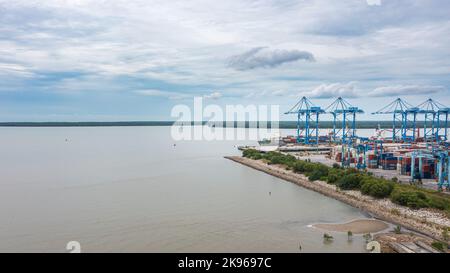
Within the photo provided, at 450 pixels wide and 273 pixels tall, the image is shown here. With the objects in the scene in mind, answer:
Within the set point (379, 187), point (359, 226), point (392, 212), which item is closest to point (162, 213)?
point (359, 226)

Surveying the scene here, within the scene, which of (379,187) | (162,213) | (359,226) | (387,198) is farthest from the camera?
(379,187)

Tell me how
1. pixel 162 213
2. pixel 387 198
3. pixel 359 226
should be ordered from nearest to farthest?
pixel 359 226 < pixel 162 213 < pixel 387 198

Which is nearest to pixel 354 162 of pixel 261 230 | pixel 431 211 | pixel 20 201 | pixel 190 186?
pixel 190 186

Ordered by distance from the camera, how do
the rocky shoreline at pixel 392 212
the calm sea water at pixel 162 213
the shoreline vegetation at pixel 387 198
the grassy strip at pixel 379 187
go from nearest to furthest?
the calm sea water at pixel 162 213 < the rocky shoreline at pixel 392 212 < the shoreline vegetation at pixel 387 198 < the grassy strip at pixel 379 187

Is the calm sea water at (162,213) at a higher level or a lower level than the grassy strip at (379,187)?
lower

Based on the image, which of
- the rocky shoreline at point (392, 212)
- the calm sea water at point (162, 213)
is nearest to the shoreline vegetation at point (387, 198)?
the rocky shoreline at point (392, 212)

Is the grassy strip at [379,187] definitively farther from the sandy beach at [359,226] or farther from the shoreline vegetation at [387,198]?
the sandy beach at [359,226]

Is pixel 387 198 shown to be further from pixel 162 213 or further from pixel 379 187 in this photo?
pixel 162 213
